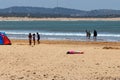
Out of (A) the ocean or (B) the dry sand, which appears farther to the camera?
(A) the ocean

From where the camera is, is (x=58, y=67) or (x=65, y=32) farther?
(x=65, y=32)

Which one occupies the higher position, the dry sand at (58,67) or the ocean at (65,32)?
the dry sand at (58,67)

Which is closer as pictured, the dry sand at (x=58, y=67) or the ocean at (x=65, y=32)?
the dry sand at (x=58, y=67)

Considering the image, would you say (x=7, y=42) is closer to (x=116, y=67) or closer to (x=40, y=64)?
(x=40, y=64)

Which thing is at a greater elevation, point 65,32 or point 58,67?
point 58,67

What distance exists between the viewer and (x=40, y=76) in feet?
46.8

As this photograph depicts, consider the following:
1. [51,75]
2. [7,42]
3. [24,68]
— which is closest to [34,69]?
[24,68]

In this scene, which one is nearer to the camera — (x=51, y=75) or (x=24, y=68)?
(x=51, y=75)

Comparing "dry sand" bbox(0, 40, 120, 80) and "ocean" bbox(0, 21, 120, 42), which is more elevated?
"dry sand" bbox(0, 40, 120, 80)

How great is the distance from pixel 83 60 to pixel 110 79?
17.1ft

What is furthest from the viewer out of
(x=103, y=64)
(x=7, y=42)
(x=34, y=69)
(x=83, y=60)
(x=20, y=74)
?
(x=7, y=42)

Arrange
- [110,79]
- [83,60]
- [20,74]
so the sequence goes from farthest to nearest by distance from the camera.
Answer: [83,60] < [20,74] < [110,79]

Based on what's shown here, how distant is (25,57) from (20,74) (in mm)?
5260

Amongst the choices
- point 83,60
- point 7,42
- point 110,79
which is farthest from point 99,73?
point 7,42
